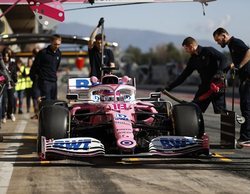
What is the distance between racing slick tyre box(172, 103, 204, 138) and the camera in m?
8.16

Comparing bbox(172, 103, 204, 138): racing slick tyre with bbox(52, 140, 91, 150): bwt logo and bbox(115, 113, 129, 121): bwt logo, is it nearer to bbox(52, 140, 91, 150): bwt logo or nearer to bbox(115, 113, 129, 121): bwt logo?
bbox(115, 113, 129, 121): bwt logo

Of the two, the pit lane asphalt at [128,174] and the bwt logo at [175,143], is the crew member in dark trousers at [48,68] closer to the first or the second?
the pit lane asphalt at [128,174]

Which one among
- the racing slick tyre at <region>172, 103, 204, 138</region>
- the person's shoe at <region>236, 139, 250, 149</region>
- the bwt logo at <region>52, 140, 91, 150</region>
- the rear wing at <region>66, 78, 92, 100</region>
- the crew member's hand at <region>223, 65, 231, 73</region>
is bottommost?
the person's shoe at <region>236, 139, 250, 149</region>

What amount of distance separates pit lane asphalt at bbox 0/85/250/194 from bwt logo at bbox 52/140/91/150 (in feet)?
0.94

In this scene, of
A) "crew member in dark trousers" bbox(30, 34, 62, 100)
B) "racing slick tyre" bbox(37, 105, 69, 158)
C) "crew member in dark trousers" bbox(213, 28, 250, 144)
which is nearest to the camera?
"racing slick tyre" bbox(37, 105, 69, 158)

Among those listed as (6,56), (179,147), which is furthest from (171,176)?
(6,56)

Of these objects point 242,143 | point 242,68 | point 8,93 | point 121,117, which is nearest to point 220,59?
point 242,68

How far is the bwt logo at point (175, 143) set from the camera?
25.4 ft

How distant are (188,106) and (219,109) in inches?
52.6

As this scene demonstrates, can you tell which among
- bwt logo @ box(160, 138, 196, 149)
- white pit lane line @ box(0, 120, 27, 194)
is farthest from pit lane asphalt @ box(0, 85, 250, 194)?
bwt logo @ box(160, 138, 196, 149)

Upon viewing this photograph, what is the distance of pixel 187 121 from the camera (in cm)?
822

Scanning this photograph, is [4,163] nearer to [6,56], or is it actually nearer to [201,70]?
[201,70]

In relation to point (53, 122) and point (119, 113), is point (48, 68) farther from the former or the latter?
point (53, 122)

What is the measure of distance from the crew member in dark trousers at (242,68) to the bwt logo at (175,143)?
1.36 metres
